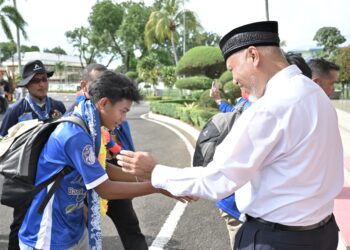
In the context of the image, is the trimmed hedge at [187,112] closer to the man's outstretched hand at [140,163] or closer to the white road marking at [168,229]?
the white road marking at [168,229]

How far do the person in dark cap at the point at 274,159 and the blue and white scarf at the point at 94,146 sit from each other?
0.53 meters

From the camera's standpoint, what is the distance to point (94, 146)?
2.13 m

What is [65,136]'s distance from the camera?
1884 mm

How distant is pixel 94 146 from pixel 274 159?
1.03m

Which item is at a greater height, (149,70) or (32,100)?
(149,70)

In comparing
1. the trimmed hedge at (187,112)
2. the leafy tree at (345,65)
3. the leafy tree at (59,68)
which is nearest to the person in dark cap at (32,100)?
the trimmed hedge at (187,112)

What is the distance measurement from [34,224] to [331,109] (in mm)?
1539

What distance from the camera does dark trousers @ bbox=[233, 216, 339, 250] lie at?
1578mm

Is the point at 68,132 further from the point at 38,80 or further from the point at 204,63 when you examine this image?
the point at 204,63

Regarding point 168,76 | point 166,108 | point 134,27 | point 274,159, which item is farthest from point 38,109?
point 134,27

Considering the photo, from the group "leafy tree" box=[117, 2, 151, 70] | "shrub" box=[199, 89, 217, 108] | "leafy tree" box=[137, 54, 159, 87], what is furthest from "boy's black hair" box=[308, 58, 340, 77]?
"leafy tree" box=[117, 2, 151, 70]

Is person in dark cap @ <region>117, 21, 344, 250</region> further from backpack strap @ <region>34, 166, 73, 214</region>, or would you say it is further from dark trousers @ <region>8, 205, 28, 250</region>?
dark trousers @ <region>8, 205, 28, 250</region>

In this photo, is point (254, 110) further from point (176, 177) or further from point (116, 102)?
point (116, 102)

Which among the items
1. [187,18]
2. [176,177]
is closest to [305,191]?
[176,177]
